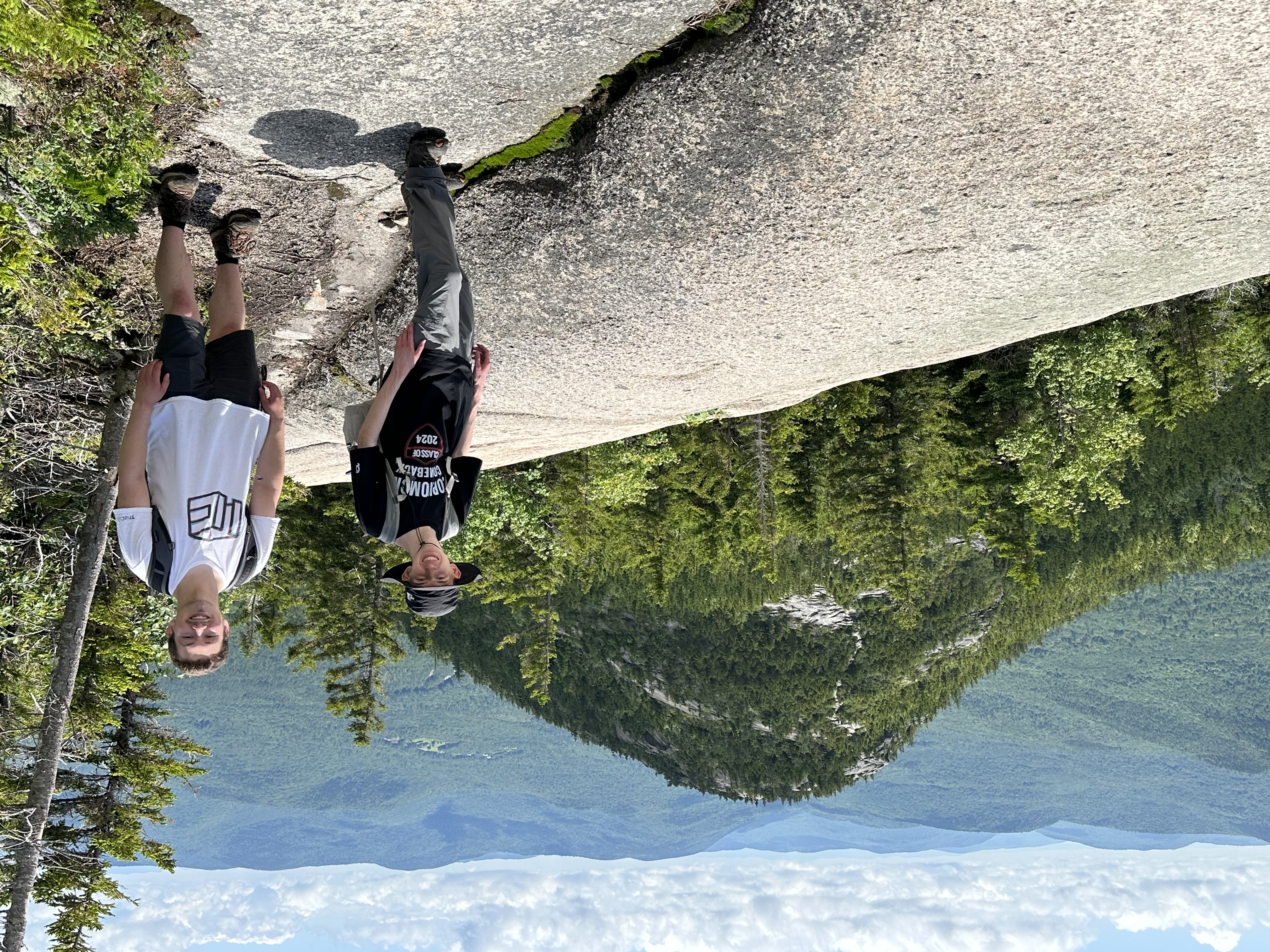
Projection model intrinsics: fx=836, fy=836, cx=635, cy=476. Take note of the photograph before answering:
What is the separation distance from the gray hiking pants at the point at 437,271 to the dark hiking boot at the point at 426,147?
52 mm

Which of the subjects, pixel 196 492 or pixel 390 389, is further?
pixel 390 389

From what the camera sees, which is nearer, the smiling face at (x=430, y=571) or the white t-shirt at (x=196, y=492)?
the white t-shirt at (x=196, y=492)

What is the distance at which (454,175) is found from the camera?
593 cm

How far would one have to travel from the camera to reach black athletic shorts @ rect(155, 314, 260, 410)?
15.9ft

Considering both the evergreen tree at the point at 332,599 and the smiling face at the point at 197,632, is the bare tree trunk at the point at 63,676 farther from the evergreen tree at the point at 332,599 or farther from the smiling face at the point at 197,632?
the evergreen tree at the point at 332,599

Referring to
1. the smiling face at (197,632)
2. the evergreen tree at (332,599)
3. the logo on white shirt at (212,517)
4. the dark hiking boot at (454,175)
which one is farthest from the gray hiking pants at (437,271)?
the evergreen tree at (332,599)

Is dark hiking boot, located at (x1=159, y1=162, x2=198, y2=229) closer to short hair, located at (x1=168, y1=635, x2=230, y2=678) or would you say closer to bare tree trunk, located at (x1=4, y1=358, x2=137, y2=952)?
short hair, located at (x1=168, y1=635, x2=230, y2=678)

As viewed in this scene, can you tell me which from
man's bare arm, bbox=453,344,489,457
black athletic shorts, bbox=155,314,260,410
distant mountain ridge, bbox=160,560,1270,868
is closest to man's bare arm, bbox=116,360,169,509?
black athletic shorts, bbox=155,314,260,410

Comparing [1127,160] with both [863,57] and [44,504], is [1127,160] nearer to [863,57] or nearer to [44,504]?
[863,57]

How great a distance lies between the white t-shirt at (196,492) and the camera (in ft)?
14.7

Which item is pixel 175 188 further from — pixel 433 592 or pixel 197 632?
pixel 433 592

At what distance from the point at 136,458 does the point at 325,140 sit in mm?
2385

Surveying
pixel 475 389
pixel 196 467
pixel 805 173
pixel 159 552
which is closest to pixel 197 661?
pixel 159 552

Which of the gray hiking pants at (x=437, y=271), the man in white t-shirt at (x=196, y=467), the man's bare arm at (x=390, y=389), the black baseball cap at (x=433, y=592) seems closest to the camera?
the man in white t-shirt at (x=196, y=467)
